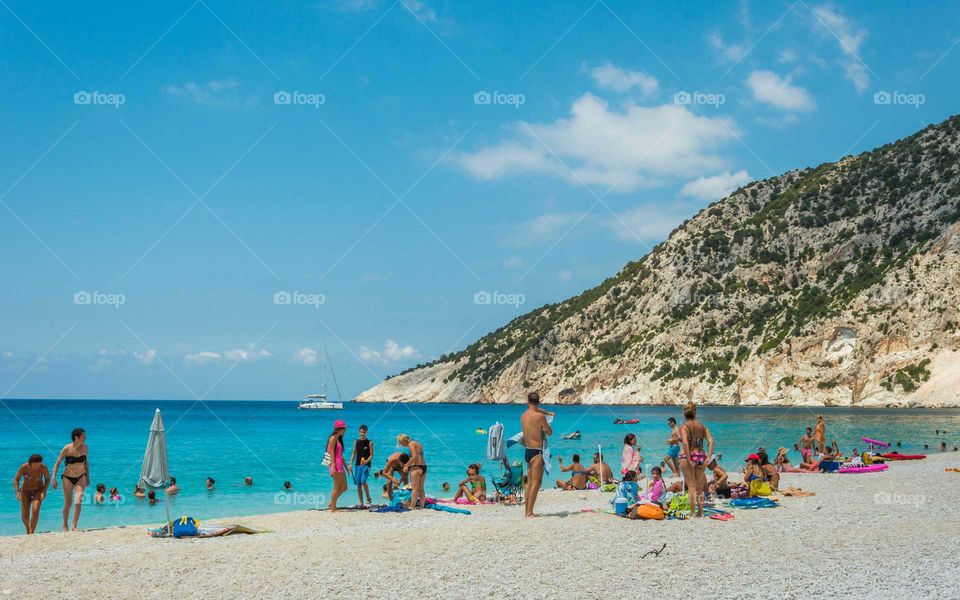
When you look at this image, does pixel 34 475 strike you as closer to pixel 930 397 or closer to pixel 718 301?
pixel 930 397

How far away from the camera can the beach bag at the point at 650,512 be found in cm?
1441

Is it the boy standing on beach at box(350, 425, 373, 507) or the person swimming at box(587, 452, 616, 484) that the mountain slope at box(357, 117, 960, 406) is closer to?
the person swimming at box(587, 452, 616, 484)

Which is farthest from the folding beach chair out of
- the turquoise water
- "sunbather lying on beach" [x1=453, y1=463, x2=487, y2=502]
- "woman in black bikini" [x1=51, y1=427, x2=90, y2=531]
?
"woman in black bikini" [x1=51, y1=427, x2=90, y2=531]

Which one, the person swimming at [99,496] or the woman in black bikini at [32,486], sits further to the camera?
the person swimming at [99,496]

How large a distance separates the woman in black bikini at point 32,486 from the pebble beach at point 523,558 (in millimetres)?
1014

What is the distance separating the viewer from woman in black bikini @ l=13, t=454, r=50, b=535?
14.6 metres

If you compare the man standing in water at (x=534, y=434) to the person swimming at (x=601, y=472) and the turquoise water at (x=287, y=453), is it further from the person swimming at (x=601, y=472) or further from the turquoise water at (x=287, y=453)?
the turquoise water at (x=287, y=453)

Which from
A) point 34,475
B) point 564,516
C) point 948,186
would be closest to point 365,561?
point 564,516

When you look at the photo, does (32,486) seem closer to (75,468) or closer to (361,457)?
(75,468)

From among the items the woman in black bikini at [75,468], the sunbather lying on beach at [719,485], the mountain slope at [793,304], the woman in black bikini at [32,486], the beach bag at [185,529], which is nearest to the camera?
the beach bag at [185,529]

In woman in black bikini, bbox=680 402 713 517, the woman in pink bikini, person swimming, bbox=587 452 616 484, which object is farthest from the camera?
person swimming, bbox=587 452 616 484

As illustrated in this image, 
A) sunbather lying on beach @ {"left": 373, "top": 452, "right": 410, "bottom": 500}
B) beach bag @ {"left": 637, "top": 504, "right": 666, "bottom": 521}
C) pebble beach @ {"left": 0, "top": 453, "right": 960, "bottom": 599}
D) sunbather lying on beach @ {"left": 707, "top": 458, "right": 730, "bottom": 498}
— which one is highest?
sunbather lying on beach @ {"left": 373, "top": 452, "right": 410, "bottom": 500}

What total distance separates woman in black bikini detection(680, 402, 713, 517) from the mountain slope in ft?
225

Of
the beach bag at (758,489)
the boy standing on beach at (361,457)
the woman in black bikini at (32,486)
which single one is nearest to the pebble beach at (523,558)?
the woman in black bikini at (32,486)
